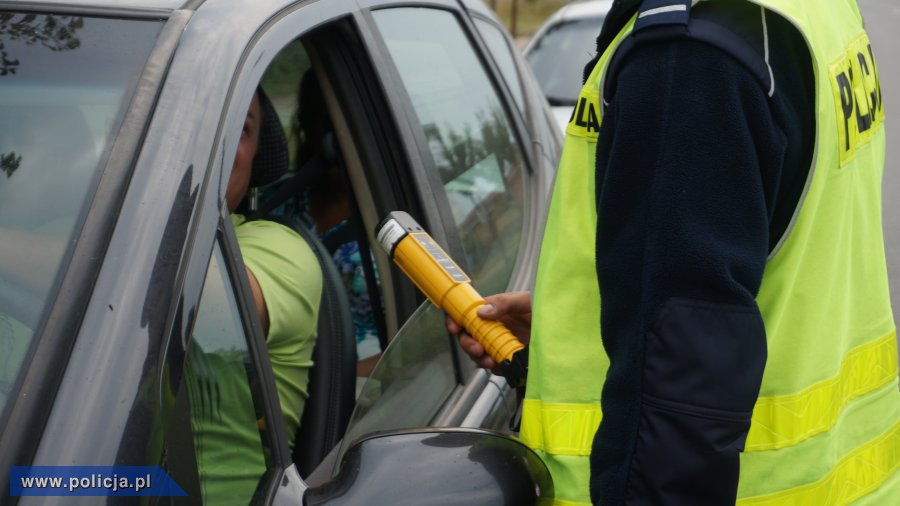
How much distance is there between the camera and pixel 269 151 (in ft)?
8.29

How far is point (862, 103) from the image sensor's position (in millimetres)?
1432

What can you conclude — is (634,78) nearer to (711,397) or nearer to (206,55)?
(711,397)

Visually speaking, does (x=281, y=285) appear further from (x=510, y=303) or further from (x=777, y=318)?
(x=777, y=318)

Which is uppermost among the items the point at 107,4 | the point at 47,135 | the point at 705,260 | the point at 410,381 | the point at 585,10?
the point at 107,4

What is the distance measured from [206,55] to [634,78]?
64cm

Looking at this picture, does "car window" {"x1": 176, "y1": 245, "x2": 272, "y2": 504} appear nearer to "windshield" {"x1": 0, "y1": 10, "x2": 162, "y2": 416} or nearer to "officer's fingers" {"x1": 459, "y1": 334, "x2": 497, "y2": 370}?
"windshield" {"x1": 0, "y1": 10, "x2": 162, "y2": 416}

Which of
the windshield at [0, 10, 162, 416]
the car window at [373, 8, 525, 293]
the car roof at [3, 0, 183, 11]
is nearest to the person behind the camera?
the windshield at [0, 10, 162, 416]

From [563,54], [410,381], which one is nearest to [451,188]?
[410,381]

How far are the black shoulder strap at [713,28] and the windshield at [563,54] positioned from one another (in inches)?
211

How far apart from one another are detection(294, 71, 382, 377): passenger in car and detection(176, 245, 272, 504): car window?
104 cm

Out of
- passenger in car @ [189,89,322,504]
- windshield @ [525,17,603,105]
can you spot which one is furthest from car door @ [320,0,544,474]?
windshield @ [525,17,603,105]

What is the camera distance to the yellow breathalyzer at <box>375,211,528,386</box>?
5.31ft

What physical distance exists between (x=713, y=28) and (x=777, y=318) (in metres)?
0.39

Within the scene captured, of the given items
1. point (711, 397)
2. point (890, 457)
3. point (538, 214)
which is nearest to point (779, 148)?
point (711, 397)
